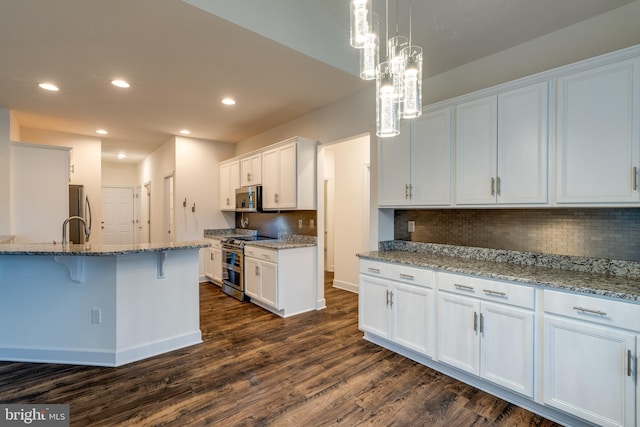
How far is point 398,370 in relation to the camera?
259 centimetres

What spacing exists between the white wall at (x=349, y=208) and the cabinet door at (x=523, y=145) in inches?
107

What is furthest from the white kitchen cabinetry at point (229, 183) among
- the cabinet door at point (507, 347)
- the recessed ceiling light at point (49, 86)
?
the cabinet door at point (507, 347)

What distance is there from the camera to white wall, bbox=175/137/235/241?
5.58 meters

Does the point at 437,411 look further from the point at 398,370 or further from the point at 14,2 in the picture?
the point at 14,2

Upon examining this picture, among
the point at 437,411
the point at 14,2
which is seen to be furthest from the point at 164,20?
the point at 437,411

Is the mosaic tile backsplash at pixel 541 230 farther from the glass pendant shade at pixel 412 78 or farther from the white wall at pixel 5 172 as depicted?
the white wall at pixel 5 172

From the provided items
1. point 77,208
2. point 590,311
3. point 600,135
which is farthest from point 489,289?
point 77,208

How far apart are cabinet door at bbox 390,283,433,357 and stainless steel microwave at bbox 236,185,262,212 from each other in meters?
2.65

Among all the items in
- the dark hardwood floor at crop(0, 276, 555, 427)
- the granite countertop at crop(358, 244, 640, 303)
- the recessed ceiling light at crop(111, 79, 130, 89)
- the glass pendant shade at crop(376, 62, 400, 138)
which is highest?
the recessed ceiling light at crop(111, 79, 130, 89)

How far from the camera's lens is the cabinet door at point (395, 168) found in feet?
9.86

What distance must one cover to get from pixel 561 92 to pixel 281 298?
3393 millimetres

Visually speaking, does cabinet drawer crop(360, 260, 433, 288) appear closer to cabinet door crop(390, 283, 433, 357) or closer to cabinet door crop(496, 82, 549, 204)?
cabinet door crop(390, 283, 433, 357)

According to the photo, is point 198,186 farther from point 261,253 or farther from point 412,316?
point 412,316

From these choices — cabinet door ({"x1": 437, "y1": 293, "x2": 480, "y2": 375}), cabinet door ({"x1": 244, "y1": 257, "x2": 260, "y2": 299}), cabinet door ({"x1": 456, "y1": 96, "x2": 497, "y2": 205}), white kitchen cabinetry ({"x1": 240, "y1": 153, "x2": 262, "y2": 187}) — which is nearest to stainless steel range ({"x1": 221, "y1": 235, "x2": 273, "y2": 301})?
cabinet door ({"x1": 244, "y1": 257, "x2": 260, "y2": 299})
